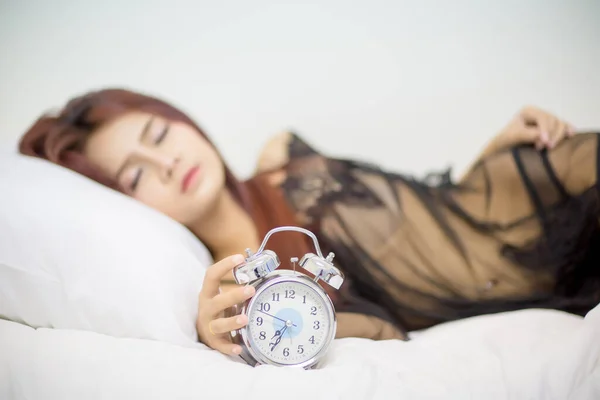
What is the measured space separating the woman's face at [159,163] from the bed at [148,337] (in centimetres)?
10

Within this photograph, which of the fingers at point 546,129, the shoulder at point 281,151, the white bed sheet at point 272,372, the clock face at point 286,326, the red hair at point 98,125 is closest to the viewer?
the white bed sheet at point 272,372

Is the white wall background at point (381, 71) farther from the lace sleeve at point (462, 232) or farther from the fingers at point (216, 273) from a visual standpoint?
the fingers at point (216, 273)

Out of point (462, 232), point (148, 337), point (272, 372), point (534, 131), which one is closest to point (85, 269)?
point (148, 337)

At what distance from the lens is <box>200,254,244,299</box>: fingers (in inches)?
33.0

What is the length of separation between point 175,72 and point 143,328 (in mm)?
670

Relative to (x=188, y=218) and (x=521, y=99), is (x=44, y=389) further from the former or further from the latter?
(x=521, y=99)

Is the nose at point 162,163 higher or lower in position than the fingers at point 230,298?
higher

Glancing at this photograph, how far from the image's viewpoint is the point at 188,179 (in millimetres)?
1150

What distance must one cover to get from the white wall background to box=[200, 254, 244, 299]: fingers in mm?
513

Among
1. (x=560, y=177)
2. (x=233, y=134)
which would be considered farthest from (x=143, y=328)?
(x=560, y=177)

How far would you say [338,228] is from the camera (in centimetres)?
120

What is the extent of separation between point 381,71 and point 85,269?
0.88 meters

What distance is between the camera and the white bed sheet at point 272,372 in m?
0.72

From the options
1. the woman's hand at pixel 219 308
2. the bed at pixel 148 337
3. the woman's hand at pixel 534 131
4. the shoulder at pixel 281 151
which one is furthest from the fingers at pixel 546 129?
the woman's hand at pixel 219 308
